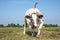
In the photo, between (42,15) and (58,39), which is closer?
(58,39)

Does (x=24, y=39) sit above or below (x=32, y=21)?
below

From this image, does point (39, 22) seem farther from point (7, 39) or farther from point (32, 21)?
point (7, 39)

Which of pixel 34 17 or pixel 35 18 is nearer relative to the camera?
pixel 35 18

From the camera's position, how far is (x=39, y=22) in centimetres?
1973

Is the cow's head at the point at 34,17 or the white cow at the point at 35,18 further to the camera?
the cow's head at the point at 34,17

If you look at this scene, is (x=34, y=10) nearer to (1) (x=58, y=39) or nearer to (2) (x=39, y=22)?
(2) (x=39, y=22)

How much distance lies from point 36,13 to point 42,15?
65 centimetres

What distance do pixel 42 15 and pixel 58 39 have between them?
9.47 ft

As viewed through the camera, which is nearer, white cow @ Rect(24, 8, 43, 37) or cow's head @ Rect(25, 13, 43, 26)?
white cow @ Rect(24, 8, 43, 37)

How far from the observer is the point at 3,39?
17859 millimetres

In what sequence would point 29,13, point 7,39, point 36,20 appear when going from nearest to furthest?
point 7,39 → point 36,20 → point 29,13

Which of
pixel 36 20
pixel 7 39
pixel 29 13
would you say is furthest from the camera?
pixel 29 13

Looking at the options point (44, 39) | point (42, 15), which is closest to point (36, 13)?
point (42, 15)

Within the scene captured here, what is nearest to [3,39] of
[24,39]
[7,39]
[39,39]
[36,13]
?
[7,39]
